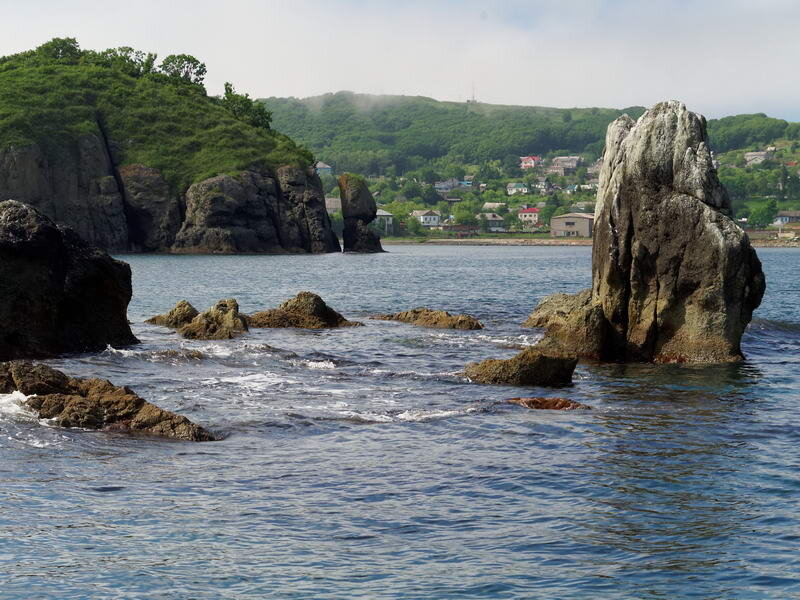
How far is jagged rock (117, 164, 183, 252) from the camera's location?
134 m

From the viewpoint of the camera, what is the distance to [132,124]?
149 meters

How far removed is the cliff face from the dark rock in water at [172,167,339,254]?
14 cm

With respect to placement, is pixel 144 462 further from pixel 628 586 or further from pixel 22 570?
pixel 628 586

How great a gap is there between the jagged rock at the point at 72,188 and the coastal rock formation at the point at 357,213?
1260 inches

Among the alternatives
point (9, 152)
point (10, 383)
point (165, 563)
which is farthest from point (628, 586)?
point (9, 152)

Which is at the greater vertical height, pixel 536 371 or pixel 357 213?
pixel 357 213

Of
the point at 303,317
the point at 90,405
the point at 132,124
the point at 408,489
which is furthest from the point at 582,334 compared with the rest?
the point at 132,124

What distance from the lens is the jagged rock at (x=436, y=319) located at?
39219mm

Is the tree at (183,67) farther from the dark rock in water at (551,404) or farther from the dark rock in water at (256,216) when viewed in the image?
the dark rock in water at (551,404)

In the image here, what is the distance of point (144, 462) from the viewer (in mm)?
15523

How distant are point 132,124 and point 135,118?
6.77 ft

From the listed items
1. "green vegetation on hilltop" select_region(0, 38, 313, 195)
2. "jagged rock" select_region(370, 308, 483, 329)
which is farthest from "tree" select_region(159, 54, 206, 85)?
"jagged rock" select_region(370, 308, 483, 329)

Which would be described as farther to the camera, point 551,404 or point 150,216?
point 150,216

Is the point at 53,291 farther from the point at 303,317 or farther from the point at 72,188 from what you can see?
the point at 72,188
